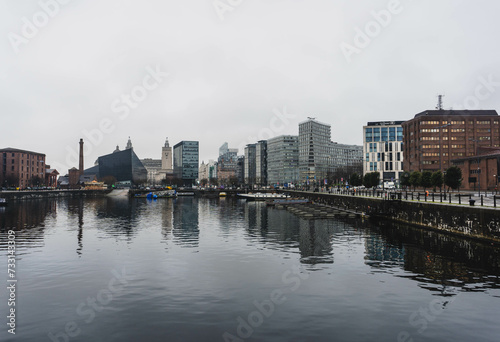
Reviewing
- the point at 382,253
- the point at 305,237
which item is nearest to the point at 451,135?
the point at 305,237

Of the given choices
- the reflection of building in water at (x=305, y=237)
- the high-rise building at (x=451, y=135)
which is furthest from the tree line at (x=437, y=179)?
the high-rise building at (x=451, y=135)

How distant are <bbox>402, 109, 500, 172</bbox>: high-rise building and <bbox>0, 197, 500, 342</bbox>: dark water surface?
450 feet

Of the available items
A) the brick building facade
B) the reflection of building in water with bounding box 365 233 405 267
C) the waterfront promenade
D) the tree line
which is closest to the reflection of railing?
the waterfront promenade

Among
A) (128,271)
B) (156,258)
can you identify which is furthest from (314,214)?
(128,271)

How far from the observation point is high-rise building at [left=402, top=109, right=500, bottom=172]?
16250cm

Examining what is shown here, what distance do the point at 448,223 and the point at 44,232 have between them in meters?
57.7

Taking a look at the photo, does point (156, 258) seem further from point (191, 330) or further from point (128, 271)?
point (191, 330)

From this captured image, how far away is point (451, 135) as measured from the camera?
16525 cm

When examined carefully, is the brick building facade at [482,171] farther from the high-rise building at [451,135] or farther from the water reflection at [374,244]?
the high-rise building at [451,135]

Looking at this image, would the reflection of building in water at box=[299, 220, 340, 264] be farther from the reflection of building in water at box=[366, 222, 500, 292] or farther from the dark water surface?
the reflection of building in water at box=[366, 222, 500, 292]

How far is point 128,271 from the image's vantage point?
29719mm

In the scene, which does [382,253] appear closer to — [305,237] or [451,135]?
[305,237]

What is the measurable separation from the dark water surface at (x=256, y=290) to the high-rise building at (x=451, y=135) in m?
137

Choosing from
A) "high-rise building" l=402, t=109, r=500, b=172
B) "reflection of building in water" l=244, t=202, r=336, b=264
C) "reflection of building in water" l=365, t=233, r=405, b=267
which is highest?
"high-rise building" l=402, t=109, r=500, b=172
